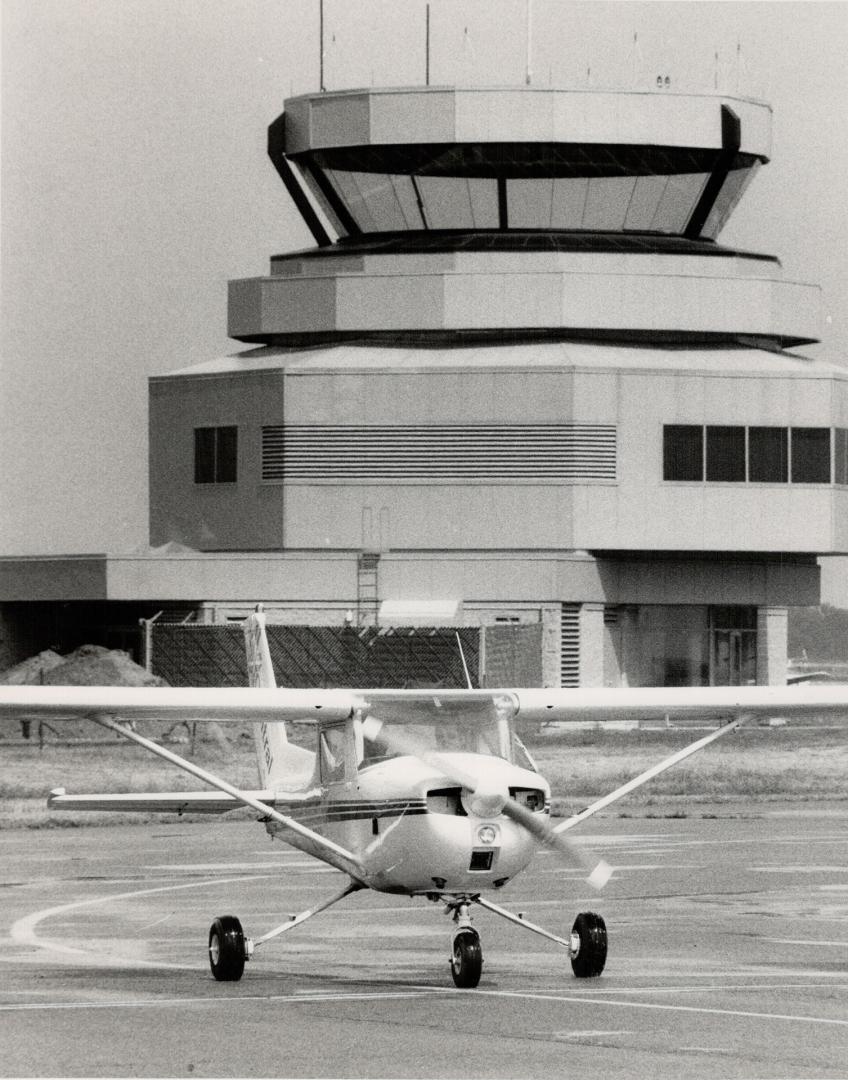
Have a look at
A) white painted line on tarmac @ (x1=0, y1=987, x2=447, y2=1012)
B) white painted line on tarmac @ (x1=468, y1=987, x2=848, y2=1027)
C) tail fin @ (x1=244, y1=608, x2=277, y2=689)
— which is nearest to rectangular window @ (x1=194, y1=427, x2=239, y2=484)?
tail fin @ (x1=244, y1=608, x2=277, y2=689)

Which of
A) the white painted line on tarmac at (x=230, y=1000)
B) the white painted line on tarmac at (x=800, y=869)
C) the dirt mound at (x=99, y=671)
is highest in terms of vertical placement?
the white painted line on tarmac at (x=230, y=1000)

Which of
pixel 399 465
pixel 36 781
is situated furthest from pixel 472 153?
pixel 36 781

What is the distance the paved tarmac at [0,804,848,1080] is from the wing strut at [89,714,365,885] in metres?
0.78

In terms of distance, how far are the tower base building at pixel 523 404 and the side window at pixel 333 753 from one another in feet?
139

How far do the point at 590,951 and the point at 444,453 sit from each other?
4612 cm

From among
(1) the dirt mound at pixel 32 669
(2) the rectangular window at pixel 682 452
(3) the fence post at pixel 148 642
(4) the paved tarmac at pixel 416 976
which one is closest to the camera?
(4) the paved tarmac at pixel 416 976

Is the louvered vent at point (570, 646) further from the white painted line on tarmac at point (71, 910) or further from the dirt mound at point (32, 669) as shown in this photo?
the white painted line on tarmac at point (71, 910)

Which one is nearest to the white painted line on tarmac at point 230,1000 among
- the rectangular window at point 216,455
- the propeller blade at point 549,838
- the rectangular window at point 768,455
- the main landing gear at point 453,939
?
the main landing gear at point 453,939

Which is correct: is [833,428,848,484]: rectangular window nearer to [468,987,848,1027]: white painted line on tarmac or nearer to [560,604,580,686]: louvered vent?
[560,604,580,686]: louvered vent

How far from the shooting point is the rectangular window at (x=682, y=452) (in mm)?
61719

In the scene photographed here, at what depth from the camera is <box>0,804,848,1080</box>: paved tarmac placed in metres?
12.3

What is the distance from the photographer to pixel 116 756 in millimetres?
46656

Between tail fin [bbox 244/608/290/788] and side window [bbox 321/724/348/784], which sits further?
tail fin [bbox 244/608/290/788]

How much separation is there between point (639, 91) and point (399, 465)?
474 inches
